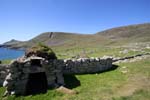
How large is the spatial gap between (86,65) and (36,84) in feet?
24.1

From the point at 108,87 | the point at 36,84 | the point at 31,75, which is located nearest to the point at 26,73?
the point at 31,75

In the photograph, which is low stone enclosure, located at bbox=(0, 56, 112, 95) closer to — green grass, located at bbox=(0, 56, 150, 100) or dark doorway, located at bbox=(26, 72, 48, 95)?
dark doorway, located at bbox=(26, 72, 48, 95)

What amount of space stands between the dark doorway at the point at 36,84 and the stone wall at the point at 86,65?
11.4 ft

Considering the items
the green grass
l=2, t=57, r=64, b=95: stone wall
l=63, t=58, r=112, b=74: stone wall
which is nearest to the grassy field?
the green grass

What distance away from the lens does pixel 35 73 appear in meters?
19.4

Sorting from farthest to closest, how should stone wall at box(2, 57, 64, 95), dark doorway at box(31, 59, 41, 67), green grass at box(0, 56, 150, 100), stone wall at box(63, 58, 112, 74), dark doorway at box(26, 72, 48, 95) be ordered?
stone wall at box(63, 58, 112, 74) < dark doorway at box(31, 59, 41, 67) < dark doorway at box(26, 72, 48, 95) < stone wall at box(2, 57, 64, 95) < green grass at box(0, 56, 150, 100)

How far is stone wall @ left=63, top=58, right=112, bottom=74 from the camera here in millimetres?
22734

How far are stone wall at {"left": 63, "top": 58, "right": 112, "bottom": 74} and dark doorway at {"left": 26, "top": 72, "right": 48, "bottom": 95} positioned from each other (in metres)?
3.47

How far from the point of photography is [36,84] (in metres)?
18.9

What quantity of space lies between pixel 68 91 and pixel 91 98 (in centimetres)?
229

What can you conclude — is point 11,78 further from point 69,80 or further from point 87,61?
point 87,61

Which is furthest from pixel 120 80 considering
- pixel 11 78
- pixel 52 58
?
pixel 11 78

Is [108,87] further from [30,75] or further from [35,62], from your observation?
[30,75]

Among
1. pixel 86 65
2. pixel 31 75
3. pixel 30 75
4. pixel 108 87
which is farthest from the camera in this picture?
pixel 86 65
